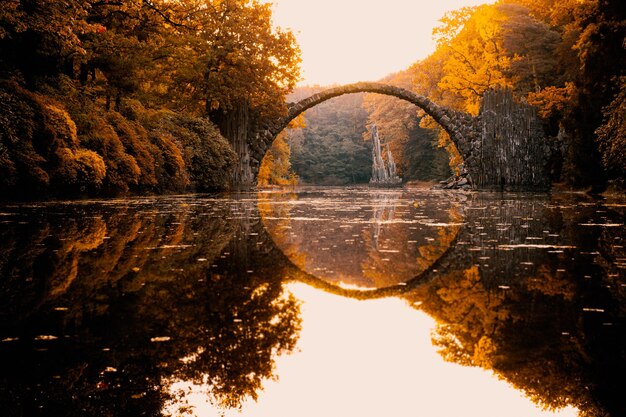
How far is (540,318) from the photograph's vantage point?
2.49m

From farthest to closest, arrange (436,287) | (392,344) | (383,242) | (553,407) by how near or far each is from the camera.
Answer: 1. (383,242)
2. (436,287)
3. (392,344)
4. (553,407)

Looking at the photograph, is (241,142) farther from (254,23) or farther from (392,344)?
(392,344)

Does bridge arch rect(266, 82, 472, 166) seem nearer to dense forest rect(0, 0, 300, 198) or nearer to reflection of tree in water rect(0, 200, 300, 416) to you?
dense forest rect(0, 0, 300, 198)

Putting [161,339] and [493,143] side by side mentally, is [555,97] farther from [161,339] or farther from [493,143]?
[161,339]

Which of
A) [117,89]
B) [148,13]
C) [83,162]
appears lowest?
[83,162]

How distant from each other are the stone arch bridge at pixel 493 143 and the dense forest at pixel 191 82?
687 millimetres

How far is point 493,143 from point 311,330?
85.8ft

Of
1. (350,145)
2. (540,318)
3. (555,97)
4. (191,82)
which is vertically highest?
(191,82)

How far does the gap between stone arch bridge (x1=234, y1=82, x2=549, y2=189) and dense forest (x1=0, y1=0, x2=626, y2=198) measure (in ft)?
2.25

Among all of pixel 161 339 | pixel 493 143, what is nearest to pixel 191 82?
pixel 493 143

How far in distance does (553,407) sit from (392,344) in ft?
2.34

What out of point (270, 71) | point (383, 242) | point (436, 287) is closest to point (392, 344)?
point (436, 287)

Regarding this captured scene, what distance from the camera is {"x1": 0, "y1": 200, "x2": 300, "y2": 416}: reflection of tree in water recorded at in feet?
5.36

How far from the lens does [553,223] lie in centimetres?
753
